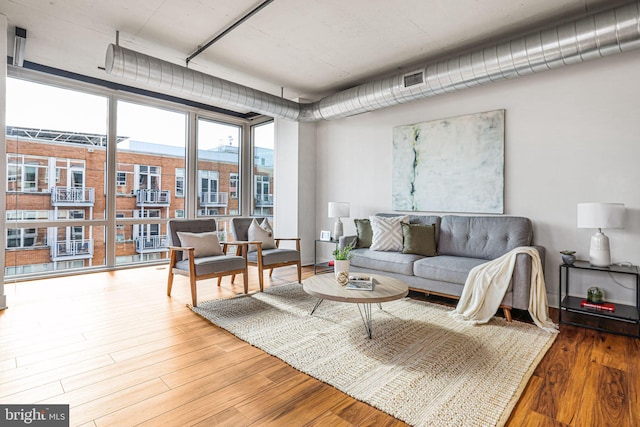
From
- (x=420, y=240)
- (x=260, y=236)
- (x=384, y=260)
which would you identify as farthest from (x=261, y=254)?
(x=420, y=240)

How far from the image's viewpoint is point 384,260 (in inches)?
161

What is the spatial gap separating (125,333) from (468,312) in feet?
9.94

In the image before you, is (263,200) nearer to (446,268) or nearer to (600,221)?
(446,268)

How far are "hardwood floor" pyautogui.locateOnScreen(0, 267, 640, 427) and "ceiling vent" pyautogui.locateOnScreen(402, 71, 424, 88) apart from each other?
9.77 ft

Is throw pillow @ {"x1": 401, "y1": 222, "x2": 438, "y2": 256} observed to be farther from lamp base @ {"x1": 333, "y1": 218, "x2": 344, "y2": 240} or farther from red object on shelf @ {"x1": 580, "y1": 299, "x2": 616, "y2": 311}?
red object on shelf @ {"x1": 580, "y1": 299, "x2": 616, "y2": 311}

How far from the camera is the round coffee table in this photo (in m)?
2.58

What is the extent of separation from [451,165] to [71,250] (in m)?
5.59

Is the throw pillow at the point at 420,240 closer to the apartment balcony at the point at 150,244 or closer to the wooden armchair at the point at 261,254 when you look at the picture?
the wooden armchair at the point at 261,254

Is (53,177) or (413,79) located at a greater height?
(413,79)

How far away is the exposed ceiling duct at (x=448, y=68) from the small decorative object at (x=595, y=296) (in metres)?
2.15

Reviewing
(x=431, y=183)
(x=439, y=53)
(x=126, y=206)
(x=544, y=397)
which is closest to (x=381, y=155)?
(x=431, y=183)

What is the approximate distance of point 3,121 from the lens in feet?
11.1

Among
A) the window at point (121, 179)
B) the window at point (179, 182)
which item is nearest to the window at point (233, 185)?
the window at point (179, 182)

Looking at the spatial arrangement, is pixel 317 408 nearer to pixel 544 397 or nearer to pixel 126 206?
pixel 544 397
